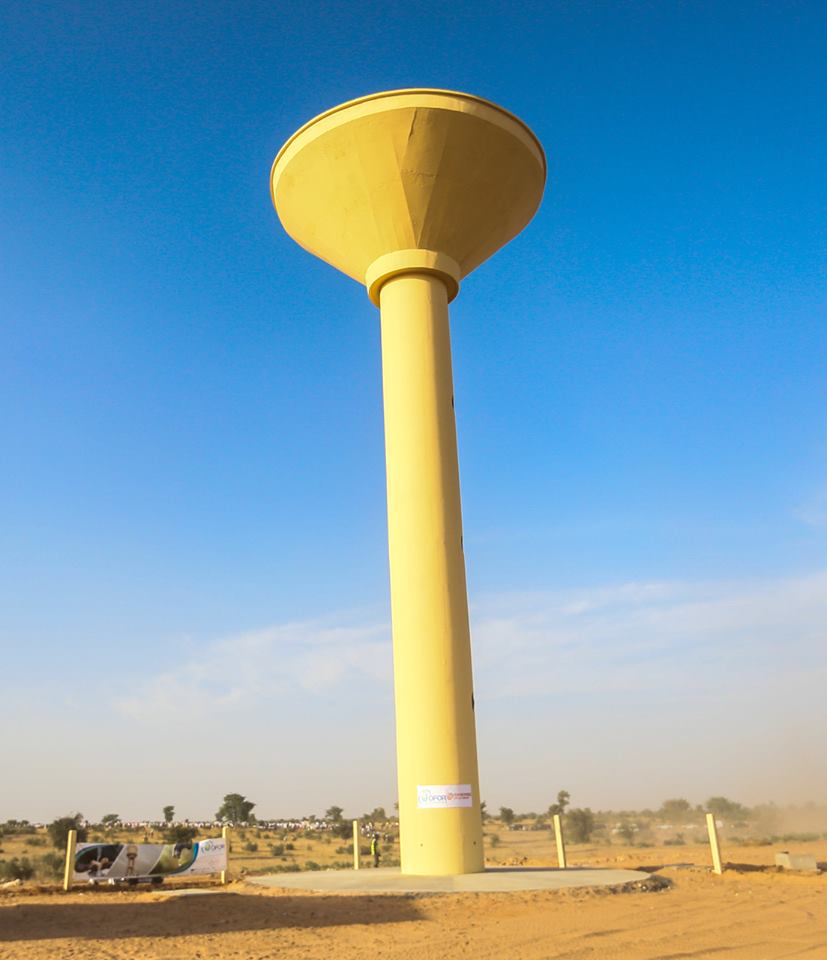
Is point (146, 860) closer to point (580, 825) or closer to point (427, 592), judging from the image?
point (427, 592)

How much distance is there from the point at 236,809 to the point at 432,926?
45.9 meters

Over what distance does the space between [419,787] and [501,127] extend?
1307 cm

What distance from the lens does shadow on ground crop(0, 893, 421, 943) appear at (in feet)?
34.8

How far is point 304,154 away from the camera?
18.1 meters

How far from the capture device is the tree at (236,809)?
52.7 metres

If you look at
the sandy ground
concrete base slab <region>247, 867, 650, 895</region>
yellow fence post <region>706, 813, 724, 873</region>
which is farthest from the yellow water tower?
yellow fence post <region>706, 813, 724, 873</region>

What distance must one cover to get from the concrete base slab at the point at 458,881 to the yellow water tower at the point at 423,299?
802 millimetres

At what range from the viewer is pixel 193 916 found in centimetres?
1177

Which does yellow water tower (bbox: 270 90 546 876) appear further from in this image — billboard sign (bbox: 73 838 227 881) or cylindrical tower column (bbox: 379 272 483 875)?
billboard sign (bbox: 73 838 227 881)

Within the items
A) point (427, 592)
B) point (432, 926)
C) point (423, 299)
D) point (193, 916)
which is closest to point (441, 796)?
point (427, 592)

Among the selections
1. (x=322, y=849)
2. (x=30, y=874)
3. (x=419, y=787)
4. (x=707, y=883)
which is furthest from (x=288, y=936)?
(x=322, y=849)

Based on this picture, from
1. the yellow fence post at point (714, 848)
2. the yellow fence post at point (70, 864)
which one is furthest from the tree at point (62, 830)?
the yellow fence post at point (714, 848)

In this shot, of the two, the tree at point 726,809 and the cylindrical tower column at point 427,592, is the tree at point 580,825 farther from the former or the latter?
the cylindrical tower column at point 427,592

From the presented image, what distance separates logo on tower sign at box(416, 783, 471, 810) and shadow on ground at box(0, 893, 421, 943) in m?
2.76
